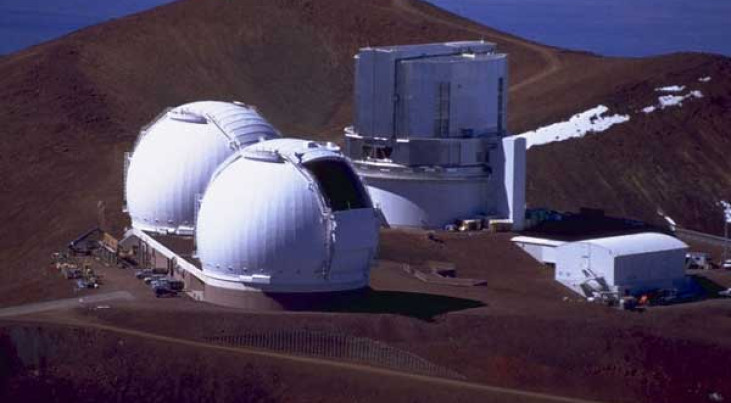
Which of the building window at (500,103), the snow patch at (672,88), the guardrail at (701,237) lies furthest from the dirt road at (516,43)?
the building window at (500,103)

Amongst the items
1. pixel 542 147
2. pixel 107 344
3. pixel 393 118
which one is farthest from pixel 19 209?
pixel 107 344

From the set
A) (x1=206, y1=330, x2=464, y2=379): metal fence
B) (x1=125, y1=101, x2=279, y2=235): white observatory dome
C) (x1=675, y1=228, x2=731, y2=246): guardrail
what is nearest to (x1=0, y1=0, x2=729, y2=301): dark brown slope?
(x1=125, y1=101, x2=279, y2=235): white observatory dome

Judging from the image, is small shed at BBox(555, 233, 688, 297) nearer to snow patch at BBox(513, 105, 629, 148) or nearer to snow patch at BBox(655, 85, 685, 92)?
snow patch at BBox(513, 105, 629, 148)

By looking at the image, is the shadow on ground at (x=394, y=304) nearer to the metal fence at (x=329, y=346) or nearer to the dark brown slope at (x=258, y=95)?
the metal fence at (x=329, y=346)

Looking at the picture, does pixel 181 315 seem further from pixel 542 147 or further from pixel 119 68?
pixel 119 68

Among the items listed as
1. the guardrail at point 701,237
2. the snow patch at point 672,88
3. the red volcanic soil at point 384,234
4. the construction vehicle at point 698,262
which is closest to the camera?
the red volcanic soil at point 384,234

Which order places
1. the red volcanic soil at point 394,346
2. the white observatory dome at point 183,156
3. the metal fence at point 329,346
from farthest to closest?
the white observatory dome at point 183,156
the metal fence at point 329,346
the red volcanic soil at point 394,346

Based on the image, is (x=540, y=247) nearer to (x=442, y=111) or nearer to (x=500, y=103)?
(x=442, y=111)
